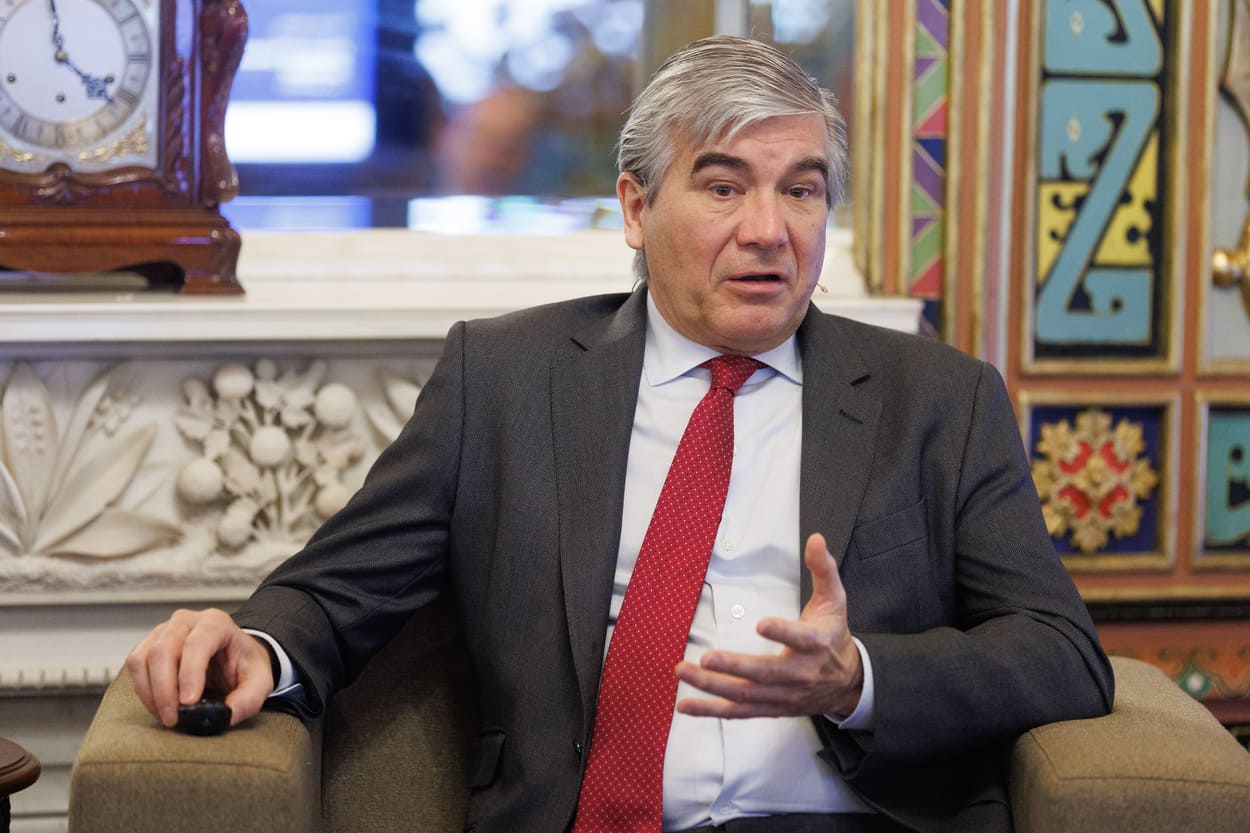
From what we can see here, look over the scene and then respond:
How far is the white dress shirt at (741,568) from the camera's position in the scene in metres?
1.61

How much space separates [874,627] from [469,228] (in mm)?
1430

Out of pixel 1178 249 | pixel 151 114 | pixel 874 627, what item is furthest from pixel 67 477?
pixel 1178 249

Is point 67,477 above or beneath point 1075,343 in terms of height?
beneath

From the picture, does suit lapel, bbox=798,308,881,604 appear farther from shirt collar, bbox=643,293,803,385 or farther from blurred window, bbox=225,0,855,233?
Answer: blurred window, bbox=225,0,855,233

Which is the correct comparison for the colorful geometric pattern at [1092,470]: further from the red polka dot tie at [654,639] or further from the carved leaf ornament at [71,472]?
the carved leaf ornament at [71,472]

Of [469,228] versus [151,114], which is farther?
[469,228]

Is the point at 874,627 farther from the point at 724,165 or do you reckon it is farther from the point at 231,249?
the point at 231,249

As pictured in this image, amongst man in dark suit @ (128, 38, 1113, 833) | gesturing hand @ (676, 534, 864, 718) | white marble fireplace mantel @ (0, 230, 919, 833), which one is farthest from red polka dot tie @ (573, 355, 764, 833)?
white marble fireplace mantel @ (0, 230, 919, 833)

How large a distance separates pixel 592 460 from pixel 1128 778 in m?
0.69

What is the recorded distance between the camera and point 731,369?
71.3 inches

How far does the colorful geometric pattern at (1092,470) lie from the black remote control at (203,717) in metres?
1.71

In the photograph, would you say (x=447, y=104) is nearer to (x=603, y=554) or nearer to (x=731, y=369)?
(x=731, y=369)

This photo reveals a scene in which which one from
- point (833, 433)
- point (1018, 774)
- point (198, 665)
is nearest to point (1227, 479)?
A: point (833, 433)

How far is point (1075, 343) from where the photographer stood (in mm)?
2691
